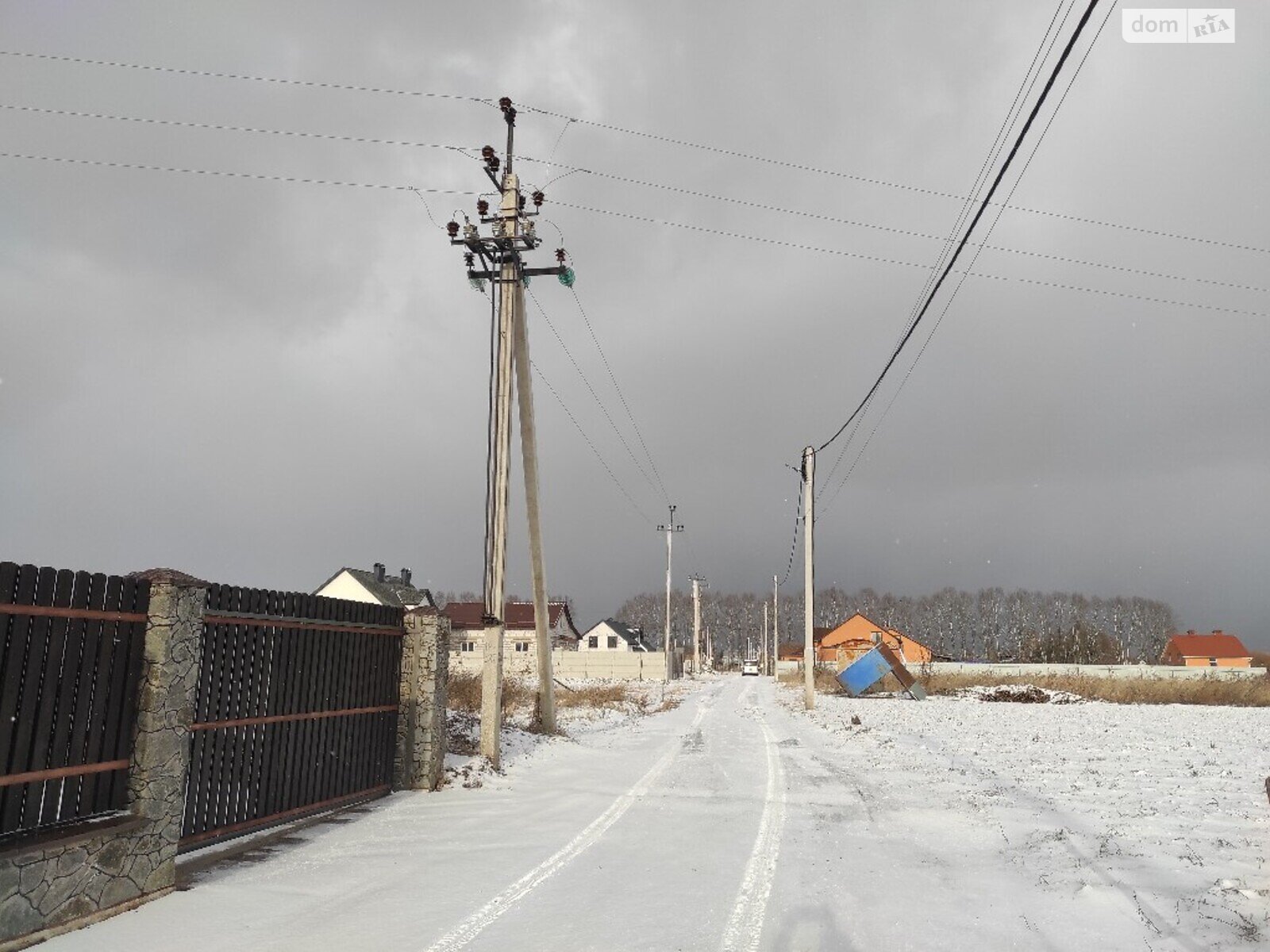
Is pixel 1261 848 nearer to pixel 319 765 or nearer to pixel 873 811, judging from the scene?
pixel 873 811

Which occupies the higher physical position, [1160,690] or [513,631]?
[513,631]

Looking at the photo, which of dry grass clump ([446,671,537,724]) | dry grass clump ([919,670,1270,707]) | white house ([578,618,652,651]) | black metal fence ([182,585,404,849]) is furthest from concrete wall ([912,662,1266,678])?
white house ([578,618,652,651])

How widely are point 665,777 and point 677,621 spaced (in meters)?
187

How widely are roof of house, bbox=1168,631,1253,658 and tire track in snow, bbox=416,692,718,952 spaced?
99681mm

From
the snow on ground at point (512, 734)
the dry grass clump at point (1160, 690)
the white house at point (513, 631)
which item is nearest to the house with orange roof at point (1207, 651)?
the dry grass clump at point (1160, 690)

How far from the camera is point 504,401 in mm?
13016

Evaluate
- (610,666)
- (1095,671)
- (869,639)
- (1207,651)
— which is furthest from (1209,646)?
(610,666)

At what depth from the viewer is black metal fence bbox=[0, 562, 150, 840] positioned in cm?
497

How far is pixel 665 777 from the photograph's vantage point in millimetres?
12164

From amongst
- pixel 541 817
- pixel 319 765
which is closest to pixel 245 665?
pixel 319 765

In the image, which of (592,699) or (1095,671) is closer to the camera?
(592,699)

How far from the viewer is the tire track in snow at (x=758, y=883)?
509 cm

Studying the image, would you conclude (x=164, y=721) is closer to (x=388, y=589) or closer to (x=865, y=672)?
(x=865, y=672)

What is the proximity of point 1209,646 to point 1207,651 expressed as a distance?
3.88ft
